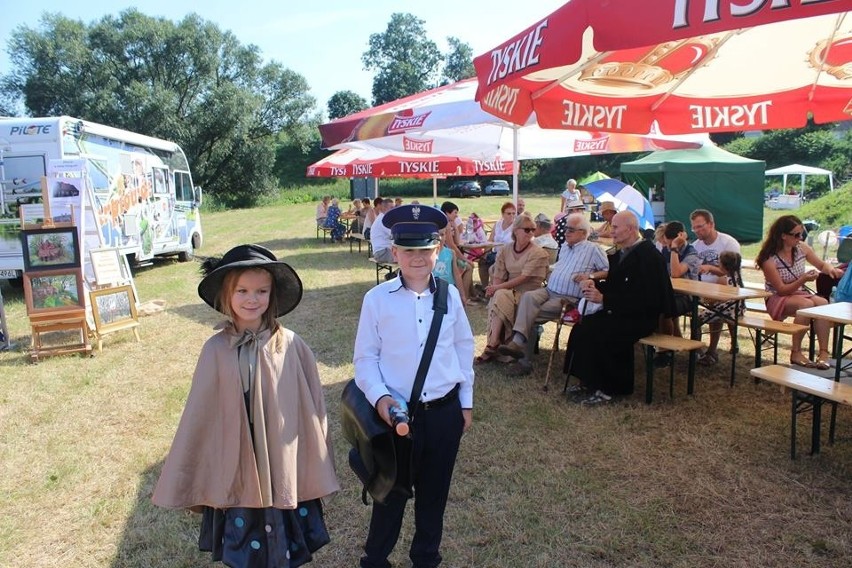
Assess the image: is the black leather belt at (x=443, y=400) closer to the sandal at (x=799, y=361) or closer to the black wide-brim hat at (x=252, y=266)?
the black wide-brim hat at (x=252, y=266)

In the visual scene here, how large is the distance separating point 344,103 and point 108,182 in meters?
59.6

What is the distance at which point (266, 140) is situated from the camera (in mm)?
42531

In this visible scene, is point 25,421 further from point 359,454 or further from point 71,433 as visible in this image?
point 359,454

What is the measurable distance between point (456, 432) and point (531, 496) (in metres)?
1.34

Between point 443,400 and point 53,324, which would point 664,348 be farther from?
point 53,324

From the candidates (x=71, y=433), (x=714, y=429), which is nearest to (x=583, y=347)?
(x=714, y=429)

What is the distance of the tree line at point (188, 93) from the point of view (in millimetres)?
36875

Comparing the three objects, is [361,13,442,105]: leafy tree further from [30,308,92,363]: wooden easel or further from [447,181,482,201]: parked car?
[30,308,92,363]: wooden easel

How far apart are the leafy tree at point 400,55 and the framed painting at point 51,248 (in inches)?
2718

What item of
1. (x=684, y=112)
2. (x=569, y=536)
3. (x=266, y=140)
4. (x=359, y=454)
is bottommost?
(x=569, y=536)

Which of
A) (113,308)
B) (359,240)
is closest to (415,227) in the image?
(113,308)

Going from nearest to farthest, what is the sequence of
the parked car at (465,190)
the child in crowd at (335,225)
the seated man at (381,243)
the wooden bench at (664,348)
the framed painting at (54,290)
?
the wooden bench at (664,348) → the framed painting at (54,290) → the seated man at (381,243) → the child in crowd at (335,225) → the parked car at (465,190)

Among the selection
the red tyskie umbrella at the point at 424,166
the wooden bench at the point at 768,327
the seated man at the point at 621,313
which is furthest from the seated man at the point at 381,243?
the wooden bench at the point at 768,327

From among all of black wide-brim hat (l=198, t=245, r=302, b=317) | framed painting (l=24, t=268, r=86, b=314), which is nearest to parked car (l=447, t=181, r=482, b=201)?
framed painting (l=24, t=268, r=86, b=314)
